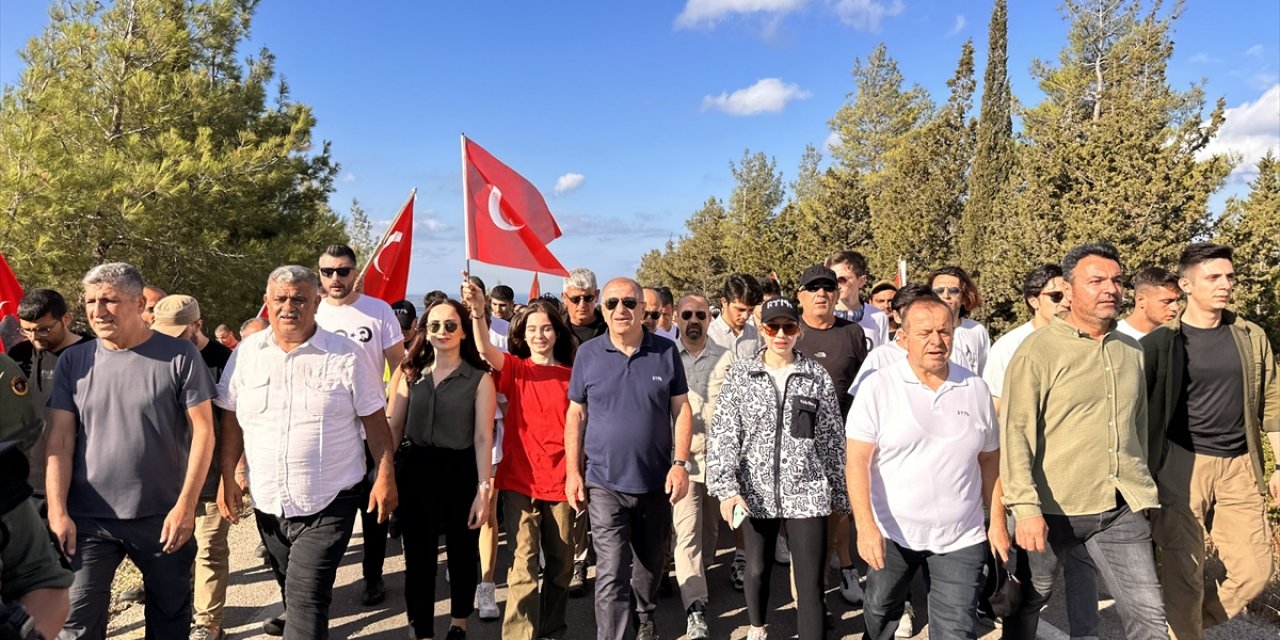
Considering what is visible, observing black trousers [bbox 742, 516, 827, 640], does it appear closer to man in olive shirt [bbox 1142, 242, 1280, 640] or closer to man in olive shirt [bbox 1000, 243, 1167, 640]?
man in olive shirt [bbox 1000, 243, 1167, 640]

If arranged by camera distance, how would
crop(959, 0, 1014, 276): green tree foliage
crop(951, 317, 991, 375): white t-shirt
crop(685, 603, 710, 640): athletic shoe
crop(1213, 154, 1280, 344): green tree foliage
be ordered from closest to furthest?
1. crop(685, 603, 710, 640): athletic shoe
2. crop(951, 317, 991, 375): white t-shirt
3. crop(1213, 154, 1280, 344): green tree foliage
4. crop(959, 0, 1014, 276): green tree foliage

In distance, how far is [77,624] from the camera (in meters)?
3.16

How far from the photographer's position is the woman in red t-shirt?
13.5ft

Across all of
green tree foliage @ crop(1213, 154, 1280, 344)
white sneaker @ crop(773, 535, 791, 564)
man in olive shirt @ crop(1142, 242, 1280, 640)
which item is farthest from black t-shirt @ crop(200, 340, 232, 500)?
green tree foliage @ crop(1213, 154, 1280, 344)

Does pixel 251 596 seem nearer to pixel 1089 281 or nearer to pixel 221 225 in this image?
pixel 1089 281

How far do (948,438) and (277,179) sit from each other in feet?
51.6

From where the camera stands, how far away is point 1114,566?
335 cm

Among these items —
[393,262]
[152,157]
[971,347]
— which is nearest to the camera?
[971,347]

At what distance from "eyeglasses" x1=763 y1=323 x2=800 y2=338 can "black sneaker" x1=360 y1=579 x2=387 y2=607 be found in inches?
129

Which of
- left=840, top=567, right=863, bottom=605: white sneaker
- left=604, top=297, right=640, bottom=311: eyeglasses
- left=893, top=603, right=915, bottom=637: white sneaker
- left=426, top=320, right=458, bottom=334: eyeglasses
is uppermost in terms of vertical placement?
left=604, top=297, right=640, bottom=311: eyeglasses

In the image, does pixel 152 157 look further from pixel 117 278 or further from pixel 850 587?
pixel 850 587

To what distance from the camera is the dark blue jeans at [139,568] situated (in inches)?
126

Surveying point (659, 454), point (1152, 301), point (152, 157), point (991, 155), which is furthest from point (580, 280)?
point (991, 155)

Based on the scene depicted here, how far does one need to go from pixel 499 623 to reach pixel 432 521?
0.96 meters
